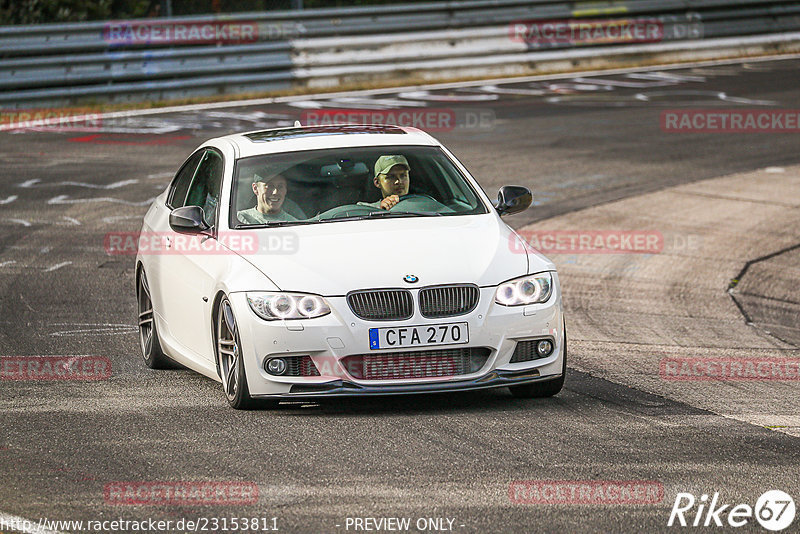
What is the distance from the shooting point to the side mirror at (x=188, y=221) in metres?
8.34

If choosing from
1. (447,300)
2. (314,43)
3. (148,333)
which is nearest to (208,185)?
(148,333)

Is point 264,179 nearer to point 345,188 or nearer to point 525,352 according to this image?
point 345,188

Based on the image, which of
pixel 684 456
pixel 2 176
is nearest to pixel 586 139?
pixel 2 176

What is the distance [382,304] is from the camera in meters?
7.34

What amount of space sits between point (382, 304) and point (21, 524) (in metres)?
2.48

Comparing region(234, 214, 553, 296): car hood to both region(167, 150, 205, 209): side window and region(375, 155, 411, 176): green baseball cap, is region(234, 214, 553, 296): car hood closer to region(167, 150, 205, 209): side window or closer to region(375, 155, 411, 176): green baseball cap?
region(375, 155, 411, 176): green baseball cap

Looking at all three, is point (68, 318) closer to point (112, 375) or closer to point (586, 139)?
point (112, 375)

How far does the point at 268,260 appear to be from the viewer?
7.67 metres

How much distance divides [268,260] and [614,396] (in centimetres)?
217

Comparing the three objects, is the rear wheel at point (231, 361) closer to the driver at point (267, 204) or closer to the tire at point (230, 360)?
the tire at point (230, 360)

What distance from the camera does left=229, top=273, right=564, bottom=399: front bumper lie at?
7273 millimetres

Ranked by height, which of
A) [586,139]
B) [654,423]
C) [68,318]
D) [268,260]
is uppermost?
[268,260]

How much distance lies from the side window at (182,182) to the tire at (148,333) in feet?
1.82

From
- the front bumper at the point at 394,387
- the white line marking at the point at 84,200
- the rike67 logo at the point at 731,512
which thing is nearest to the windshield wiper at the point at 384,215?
the front bumper at the point at 394,387
